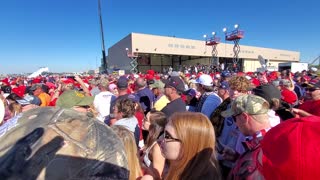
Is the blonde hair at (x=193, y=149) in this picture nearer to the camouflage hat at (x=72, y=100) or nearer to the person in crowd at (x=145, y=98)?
the camouflage hat at (x=72, y=100)

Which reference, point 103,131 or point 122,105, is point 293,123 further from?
point 122,105

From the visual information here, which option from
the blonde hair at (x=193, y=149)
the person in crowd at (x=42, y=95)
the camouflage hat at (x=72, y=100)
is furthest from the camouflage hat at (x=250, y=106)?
the person in crowd at (x=42, y=95)

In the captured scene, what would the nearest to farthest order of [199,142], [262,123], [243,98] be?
1. [199,142]
2. [262,123]
3. [243,98]

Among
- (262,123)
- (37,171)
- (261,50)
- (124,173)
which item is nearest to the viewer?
(37,171)

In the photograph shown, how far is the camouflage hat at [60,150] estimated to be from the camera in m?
0.78

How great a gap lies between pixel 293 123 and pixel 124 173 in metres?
0.77

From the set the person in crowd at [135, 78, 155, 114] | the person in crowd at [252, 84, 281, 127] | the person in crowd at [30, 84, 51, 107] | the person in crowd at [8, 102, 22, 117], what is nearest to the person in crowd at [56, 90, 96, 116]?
the person in crowd at [8, 102, 22, 117]

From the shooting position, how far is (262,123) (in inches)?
97.7

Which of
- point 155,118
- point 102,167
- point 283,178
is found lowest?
point 155,118

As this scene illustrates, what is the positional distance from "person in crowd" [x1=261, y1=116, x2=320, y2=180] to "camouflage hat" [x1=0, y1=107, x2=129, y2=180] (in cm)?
64

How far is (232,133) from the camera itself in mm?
3303

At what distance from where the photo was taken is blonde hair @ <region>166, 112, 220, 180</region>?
207 centimetres

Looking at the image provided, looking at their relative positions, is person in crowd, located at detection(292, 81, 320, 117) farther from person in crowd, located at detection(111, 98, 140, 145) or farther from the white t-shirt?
the white t-shirt

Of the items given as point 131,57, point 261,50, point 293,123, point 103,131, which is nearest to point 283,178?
point 293,123
